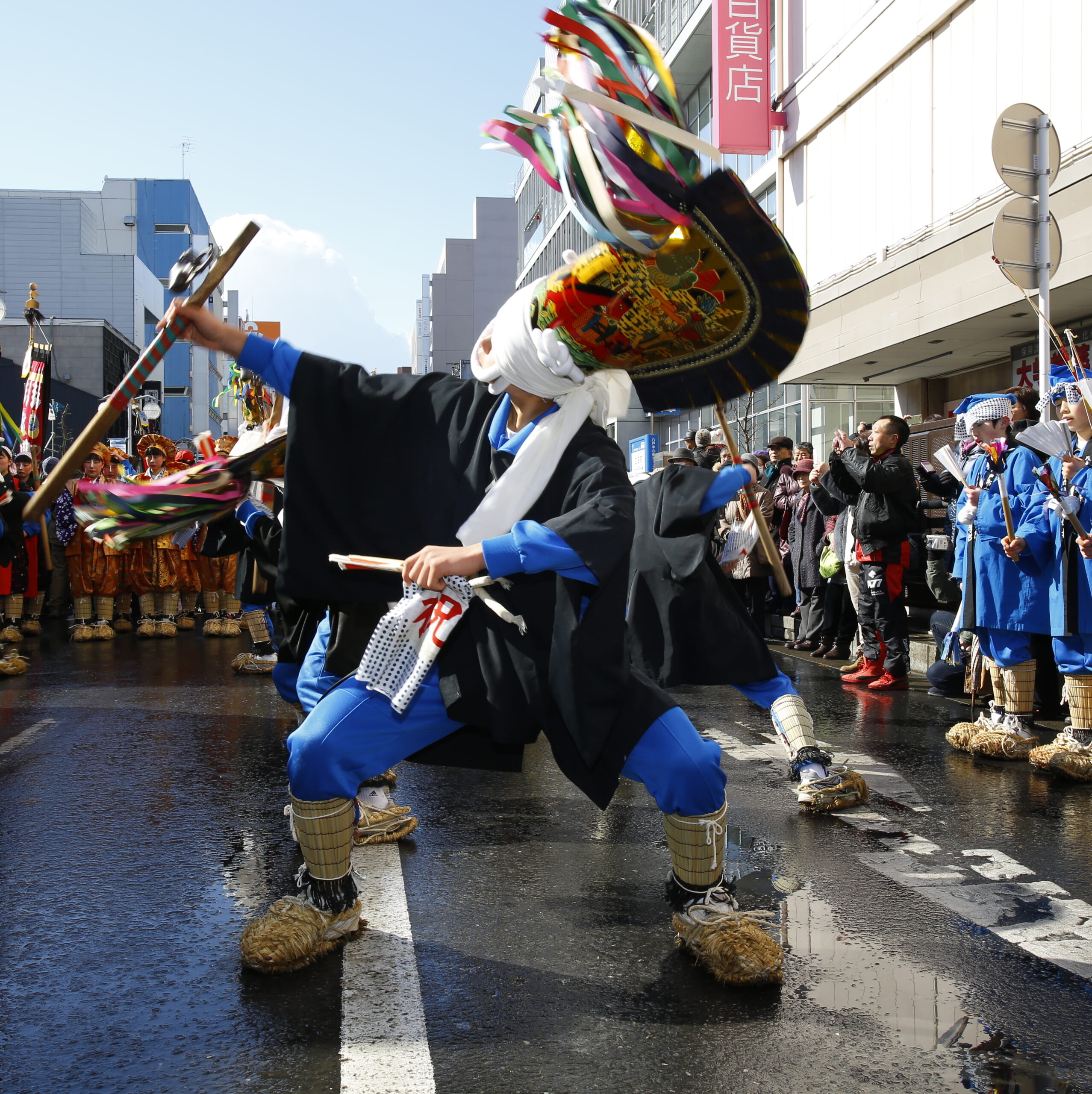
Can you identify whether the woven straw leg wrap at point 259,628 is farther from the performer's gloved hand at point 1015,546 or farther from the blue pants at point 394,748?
the blue pants at point 394,748

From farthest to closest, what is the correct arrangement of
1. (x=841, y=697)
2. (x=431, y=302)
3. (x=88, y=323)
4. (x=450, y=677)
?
1. (x=431, y=302)
2. (x=88, y=323)
3. (x=841, y=697)
4. (x=450, y=677)

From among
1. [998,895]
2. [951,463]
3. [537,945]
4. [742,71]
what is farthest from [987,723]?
[742,71]

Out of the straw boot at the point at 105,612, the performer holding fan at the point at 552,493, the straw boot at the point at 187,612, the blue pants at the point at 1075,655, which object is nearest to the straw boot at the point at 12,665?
the straw boot at the point at 105,612

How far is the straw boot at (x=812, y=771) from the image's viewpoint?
197 inches

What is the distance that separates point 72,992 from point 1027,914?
2.95 meters

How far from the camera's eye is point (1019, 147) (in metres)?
7.70

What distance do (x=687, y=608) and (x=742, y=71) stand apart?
839 inches

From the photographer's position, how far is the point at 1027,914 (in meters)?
3.69

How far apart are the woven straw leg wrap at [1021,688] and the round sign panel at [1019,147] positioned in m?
3.33

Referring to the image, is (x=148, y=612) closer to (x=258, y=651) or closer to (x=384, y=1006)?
(x=258, y=651)

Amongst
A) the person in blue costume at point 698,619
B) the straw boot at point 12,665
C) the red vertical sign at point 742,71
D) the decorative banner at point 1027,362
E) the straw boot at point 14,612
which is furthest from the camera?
the red vertical sign at point 742,71

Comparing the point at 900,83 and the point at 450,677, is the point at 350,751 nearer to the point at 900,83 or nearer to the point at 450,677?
the point at 450,677

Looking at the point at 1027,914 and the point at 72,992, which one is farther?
the point at 1027,914

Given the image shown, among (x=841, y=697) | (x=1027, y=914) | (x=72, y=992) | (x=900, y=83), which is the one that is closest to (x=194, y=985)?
(x=72, y=992)
